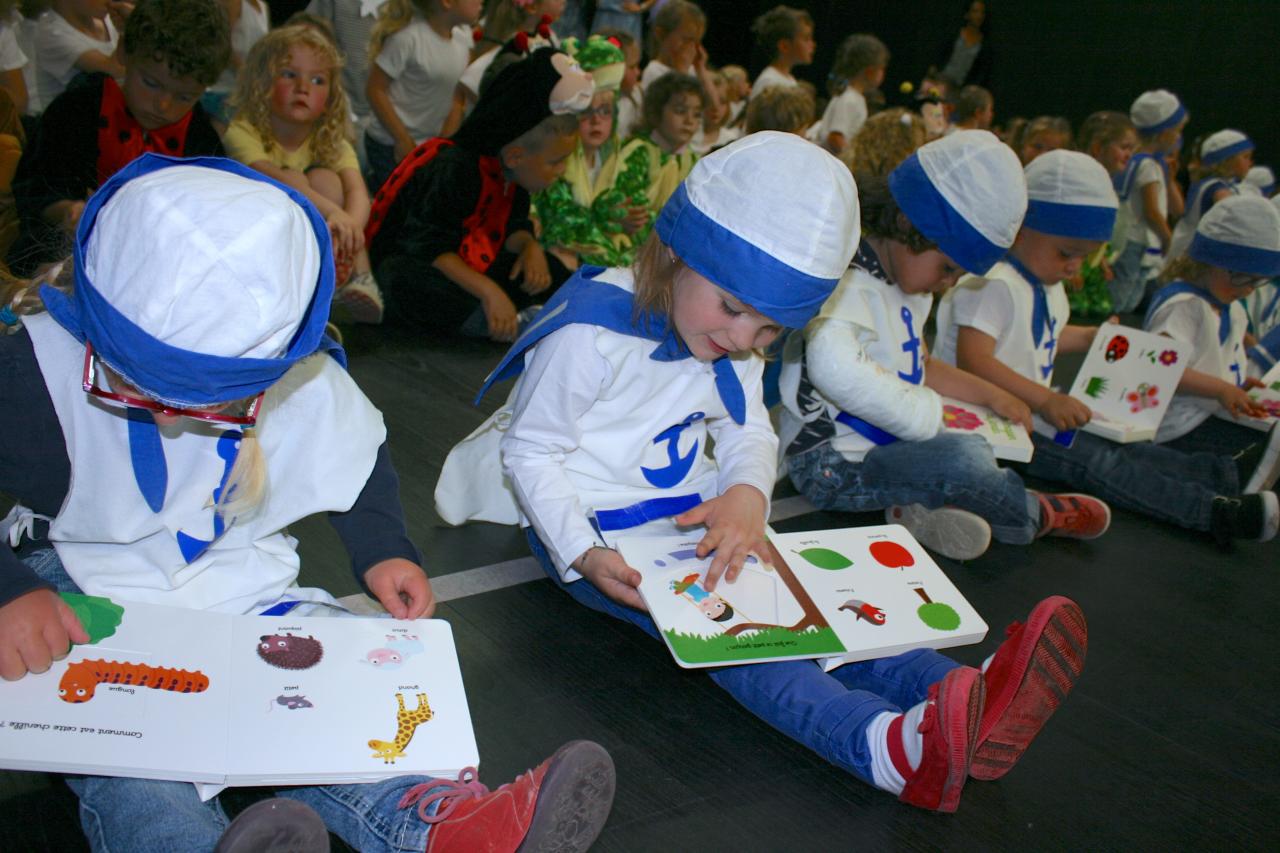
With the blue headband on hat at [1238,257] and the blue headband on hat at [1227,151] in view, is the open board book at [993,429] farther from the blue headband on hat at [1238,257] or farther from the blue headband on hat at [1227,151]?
the blue headband on hat at [1227,151]

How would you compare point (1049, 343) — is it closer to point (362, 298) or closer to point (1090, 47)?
point (362, 298)

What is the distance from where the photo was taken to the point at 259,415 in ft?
4.24

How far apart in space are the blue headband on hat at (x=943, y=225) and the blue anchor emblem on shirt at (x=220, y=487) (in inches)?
61.8

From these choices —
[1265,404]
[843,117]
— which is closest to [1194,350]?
[1265,404]

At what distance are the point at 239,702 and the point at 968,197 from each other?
1.76 meters

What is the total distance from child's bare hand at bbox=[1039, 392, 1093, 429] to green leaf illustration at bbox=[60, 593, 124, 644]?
2.31 m

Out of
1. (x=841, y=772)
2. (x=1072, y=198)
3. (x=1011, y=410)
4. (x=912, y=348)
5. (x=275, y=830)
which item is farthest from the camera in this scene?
(x=1072, y=198)

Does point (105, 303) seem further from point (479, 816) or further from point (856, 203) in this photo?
point (856, 203)

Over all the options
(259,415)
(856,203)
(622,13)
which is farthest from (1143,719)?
(622,13)

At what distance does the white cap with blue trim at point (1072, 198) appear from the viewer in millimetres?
2666

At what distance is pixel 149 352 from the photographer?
3.27 ft

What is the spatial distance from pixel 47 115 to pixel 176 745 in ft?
7.61

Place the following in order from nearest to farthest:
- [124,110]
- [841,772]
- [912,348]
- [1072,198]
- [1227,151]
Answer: [841,772]
[912,348]
[1072,198]
[124,110]
[1227,151]

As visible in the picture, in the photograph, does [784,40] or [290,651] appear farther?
[784,40]
